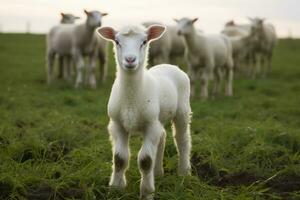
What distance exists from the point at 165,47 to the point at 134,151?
10.5 m

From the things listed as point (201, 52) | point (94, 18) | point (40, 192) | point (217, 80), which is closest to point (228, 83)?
point (217, 80)

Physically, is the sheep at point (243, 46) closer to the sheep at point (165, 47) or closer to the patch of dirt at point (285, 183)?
the sheep at point (165, 47)

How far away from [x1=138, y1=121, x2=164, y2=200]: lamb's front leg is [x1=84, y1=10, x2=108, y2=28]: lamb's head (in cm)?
1084

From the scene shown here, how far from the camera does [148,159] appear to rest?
5.18m

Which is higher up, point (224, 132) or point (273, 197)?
point (273, 197)

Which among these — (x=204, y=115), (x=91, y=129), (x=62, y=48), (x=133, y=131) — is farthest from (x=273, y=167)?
(x=62, y=48)

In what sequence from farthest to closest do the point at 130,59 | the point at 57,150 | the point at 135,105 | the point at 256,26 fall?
the point at 256,26, the point at 57,150, the point at 135,105, the point at 130,59

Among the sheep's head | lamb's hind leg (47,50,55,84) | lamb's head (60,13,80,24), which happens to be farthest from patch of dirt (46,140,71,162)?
the sheep's head

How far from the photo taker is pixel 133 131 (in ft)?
17.5

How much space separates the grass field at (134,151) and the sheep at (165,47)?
4.42 m

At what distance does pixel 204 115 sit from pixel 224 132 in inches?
109

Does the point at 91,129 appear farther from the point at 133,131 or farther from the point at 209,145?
the point at 133,131

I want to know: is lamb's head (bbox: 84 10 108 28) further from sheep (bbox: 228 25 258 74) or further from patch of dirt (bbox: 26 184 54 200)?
patch of dirt (bbox: 26 184 54 200)

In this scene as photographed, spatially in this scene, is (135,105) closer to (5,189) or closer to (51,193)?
(51,193)
